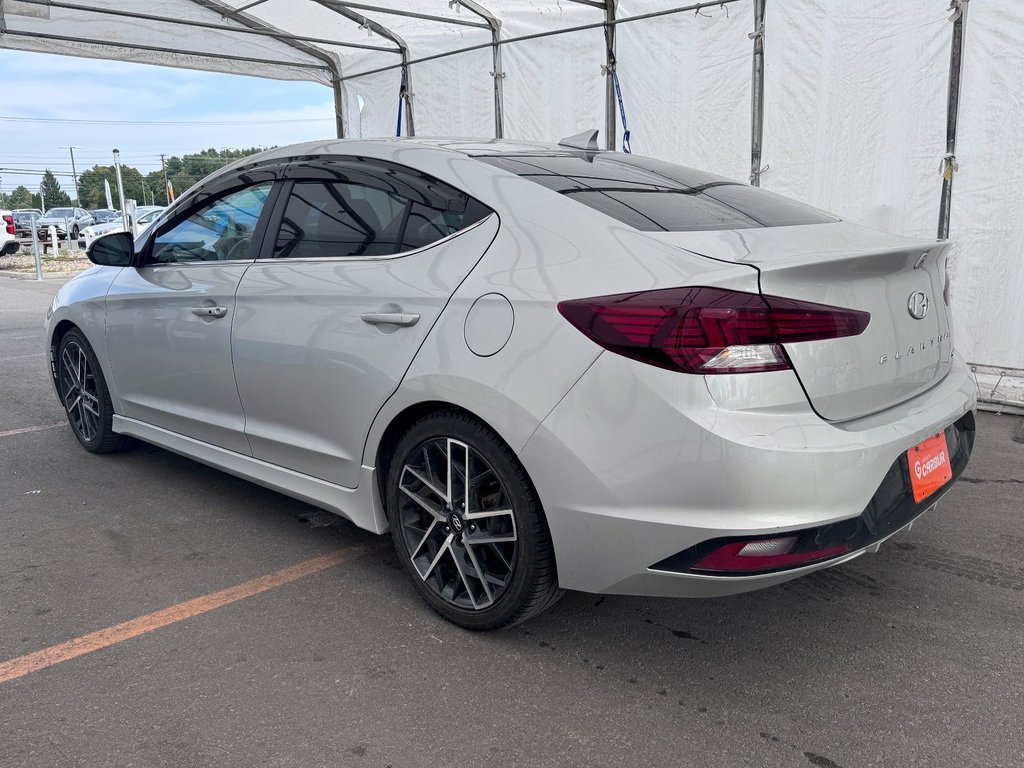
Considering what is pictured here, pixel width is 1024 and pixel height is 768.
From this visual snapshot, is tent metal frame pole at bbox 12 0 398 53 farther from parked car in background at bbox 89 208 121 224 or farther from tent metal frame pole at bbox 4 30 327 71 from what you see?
parked car in background at bbox 89 208 121 224

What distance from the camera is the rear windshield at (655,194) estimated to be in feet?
8.27

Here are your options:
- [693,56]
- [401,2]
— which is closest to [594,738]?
[693,56]

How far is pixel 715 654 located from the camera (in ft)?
8.51

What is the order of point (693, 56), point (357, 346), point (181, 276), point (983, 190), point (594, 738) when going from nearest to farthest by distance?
point (594, 738) < point (357, 346) < point (181, 276) < point (983, 190) < point (693, 56)

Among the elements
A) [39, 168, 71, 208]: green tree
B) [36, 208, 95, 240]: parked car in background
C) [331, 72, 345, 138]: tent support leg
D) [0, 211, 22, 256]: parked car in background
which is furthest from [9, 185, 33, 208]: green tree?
[331, 72, 345, 138]: tent support leg

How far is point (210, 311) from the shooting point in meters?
3.43

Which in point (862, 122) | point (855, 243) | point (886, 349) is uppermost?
point (862, 122)

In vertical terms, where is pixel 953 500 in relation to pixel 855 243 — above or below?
below

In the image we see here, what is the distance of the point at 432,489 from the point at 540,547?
473 millimetres

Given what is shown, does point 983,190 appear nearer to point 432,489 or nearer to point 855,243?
point 855,243

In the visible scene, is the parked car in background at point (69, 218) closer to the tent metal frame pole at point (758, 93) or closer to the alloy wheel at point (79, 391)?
the alloy wheel at point (79, 391)

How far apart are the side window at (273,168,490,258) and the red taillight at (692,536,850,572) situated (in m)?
1.25

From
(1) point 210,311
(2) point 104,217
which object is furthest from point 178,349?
(2) point 104,217

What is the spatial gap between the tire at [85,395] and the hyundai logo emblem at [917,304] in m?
3.77
